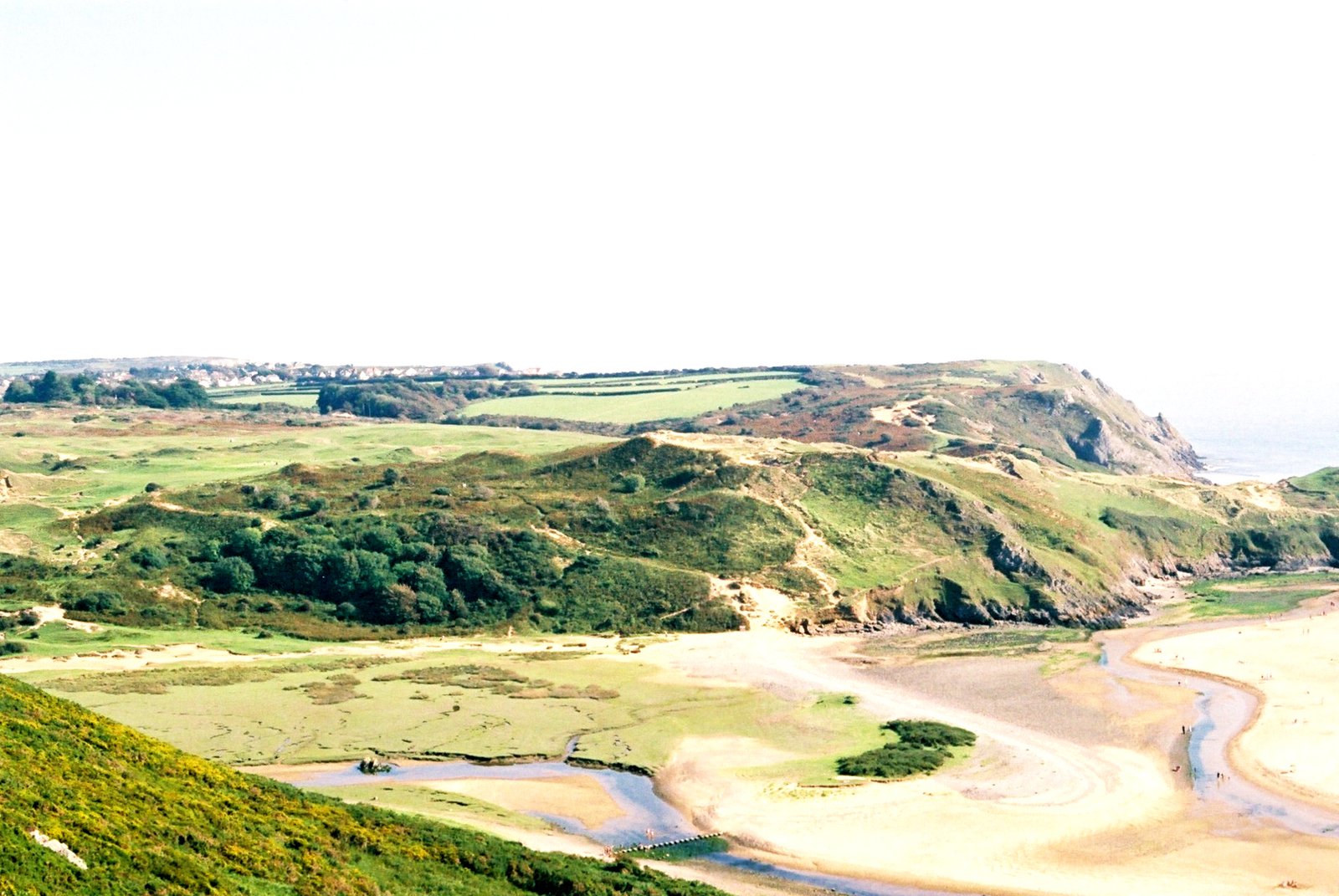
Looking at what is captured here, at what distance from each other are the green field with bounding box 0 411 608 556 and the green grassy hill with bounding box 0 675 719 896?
65055mm

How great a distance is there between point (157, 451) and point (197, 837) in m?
128

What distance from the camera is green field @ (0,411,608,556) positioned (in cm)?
11469

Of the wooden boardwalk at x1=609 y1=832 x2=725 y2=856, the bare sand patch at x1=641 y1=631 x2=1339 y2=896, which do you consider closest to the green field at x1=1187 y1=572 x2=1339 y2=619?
the bare sand patch at x1=641 y1=631 x2=1339 y2=896

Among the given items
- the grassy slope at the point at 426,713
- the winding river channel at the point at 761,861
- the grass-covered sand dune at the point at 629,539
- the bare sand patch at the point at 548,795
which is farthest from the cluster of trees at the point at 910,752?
the grass-covered sand dune at the point at 629,539

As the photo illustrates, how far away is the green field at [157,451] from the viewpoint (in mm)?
114688

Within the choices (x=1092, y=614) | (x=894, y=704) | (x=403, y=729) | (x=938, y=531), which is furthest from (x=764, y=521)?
(x=403, y=729)

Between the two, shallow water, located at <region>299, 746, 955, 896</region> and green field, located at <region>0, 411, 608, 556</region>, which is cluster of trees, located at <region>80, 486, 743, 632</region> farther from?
shallow water, located at <region>299, 746, 955, 896</region>

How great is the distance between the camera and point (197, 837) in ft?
110

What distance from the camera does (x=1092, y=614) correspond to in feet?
329

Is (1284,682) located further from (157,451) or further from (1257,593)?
(157,451)

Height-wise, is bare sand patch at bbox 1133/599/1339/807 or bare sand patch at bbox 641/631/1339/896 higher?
bare sand patch at bbox 1133/599/1339/807

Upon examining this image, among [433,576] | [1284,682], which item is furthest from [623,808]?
[1284,682]

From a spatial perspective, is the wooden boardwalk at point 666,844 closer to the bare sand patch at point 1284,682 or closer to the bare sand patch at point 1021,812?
the bare sand patch at point 1021,812

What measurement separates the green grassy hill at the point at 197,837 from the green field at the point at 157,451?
213ft
